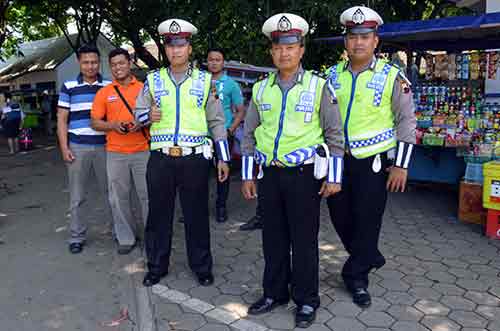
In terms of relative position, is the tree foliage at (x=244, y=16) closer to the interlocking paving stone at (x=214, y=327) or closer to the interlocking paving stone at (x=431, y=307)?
the interlocking paving stone at (x=214, y=327)

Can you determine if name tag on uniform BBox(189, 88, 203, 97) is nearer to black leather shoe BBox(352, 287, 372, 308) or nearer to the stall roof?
black leather shoe BBox(352, 287, 372, 308)

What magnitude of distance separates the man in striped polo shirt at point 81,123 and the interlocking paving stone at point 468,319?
3321 mm

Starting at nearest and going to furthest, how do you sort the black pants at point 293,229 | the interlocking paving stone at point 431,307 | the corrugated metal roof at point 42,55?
1. the black pants at point 293,229
2. the interlocking paving stone at point 431,307
3. the corrugated metal roof at point 42,55

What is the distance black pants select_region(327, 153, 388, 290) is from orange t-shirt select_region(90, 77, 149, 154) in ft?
6.30

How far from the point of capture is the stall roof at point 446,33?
579 centimetres

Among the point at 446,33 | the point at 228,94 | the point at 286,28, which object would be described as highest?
the point at 446,33

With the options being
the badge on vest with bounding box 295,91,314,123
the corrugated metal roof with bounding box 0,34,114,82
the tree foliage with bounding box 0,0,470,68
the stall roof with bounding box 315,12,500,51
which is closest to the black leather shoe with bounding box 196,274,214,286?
the badge on vest with bounding box 295,91,314,123

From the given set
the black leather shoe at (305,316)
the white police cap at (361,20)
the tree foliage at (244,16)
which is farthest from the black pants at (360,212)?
the tree foliage at (244,16)

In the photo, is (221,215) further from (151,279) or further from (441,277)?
(441,277)

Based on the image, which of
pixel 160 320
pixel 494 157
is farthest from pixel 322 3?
pixel 160 320

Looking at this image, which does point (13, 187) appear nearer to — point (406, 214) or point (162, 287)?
point (162, 287)

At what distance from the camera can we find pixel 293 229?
317 centimetres

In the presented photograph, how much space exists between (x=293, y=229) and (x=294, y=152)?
52 centimetres

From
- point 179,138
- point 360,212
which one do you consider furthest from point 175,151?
point 360,212
